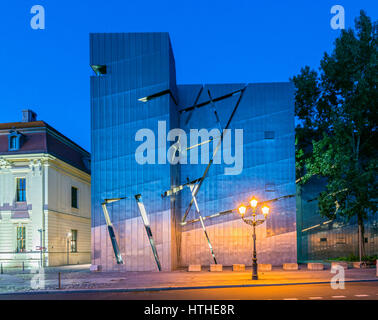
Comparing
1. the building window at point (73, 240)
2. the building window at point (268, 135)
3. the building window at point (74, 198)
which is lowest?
the building window at point (73, 240)

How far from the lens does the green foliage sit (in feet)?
80.9

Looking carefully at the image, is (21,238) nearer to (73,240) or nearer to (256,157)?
(73,240)

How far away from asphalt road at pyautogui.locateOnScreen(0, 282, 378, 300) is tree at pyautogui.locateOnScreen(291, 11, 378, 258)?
373 inches

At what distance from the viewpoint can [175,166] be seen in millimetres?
25688

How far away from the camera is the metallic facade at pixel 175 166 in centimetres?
2392

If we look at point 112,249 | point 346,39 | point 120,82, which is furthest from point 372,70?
point 112,249

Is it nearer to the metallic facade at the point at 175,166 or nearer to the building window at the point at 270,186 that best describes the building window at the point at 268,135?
the metallic facade at the point at 175,166

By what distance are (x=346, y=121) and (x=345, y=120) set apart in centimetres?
10

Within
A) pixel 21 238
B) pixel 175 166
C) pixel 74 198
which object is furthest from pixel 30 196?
pixel 175 166

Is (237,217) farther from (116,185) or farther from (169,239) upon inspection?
(116,185)

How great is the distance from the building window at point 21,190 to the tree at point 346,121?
21689mm

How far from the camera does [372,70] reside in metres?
24.5

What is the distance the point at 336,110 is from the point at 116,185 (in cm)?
1548

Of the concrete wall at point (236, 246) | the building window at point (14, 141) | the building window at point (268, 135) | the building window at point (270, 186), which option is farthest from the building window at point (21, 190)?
the building window at point (268, 135)
